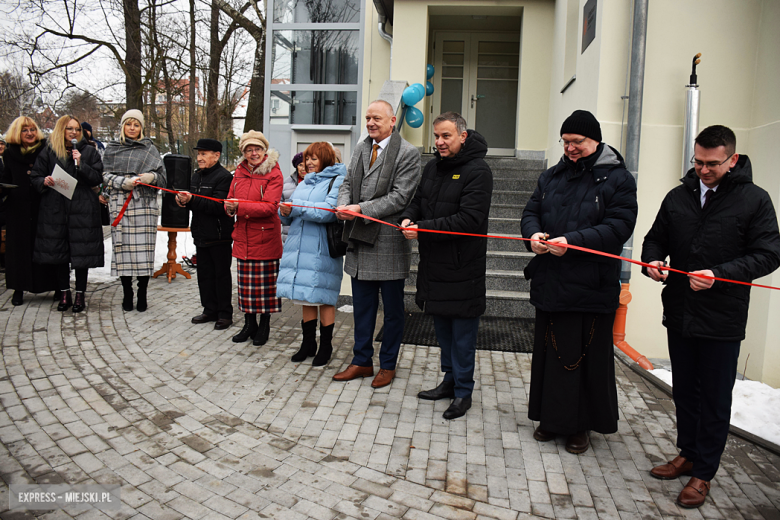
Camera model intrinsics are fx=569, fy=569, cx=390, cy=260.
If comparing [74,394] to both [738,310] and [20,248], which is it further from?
[738,310]

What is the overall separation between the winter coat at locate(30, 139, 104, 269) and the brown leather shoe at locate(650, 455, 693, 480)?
557cm

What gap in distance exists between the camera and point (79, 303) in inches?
240

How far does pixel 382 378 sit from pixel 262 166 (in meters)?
2.25

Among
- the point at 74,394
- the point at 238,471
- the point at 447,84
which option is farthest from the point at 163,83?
the point at 238,471

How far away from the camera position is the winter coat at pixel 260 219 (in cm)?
517

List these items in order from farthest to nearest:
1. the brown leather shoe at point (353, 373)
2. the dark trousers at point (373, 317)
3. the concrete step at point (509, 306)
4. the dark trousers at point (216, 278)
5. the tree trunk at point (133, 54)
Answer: the tree trunk at point (133, 54)
the concrete step at point (509, 306)
the dark trousers at point (216, 278)
the brown leather shoe at point (353, 373)
the dark trousers at point (373, 317)

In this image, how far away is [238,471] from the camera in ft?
10.1

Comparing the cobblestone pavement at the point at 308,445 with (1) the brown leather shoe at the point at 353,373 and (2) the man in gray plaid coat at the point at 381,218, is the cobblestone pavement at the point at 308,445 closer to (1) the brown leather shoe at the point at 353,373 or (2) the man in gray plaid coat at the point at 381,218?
(1) the brown leather shoe at the point at 353,373

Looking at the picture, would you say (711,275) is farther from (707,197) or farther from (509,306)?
(509,306)

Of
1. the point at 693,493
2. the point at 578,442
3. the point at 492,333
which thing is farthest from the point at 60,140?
the point at 693,493

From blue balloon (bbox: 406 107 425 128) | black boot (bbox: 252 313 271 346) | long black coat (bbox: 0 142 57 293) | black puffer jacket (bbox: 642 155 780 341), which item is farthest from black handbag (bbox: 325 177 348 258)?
blue balloon (bbox: 406 107 425 128)

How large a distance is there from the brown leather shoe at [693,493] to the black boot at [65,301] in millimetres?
5976

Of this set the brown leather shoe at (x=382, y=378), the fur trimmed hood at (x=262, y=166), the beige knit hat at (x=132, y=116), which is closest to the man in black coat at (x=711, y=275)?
the brown leather shoe at (x=382, y=378)

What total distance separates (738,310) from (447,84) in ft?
29.6
